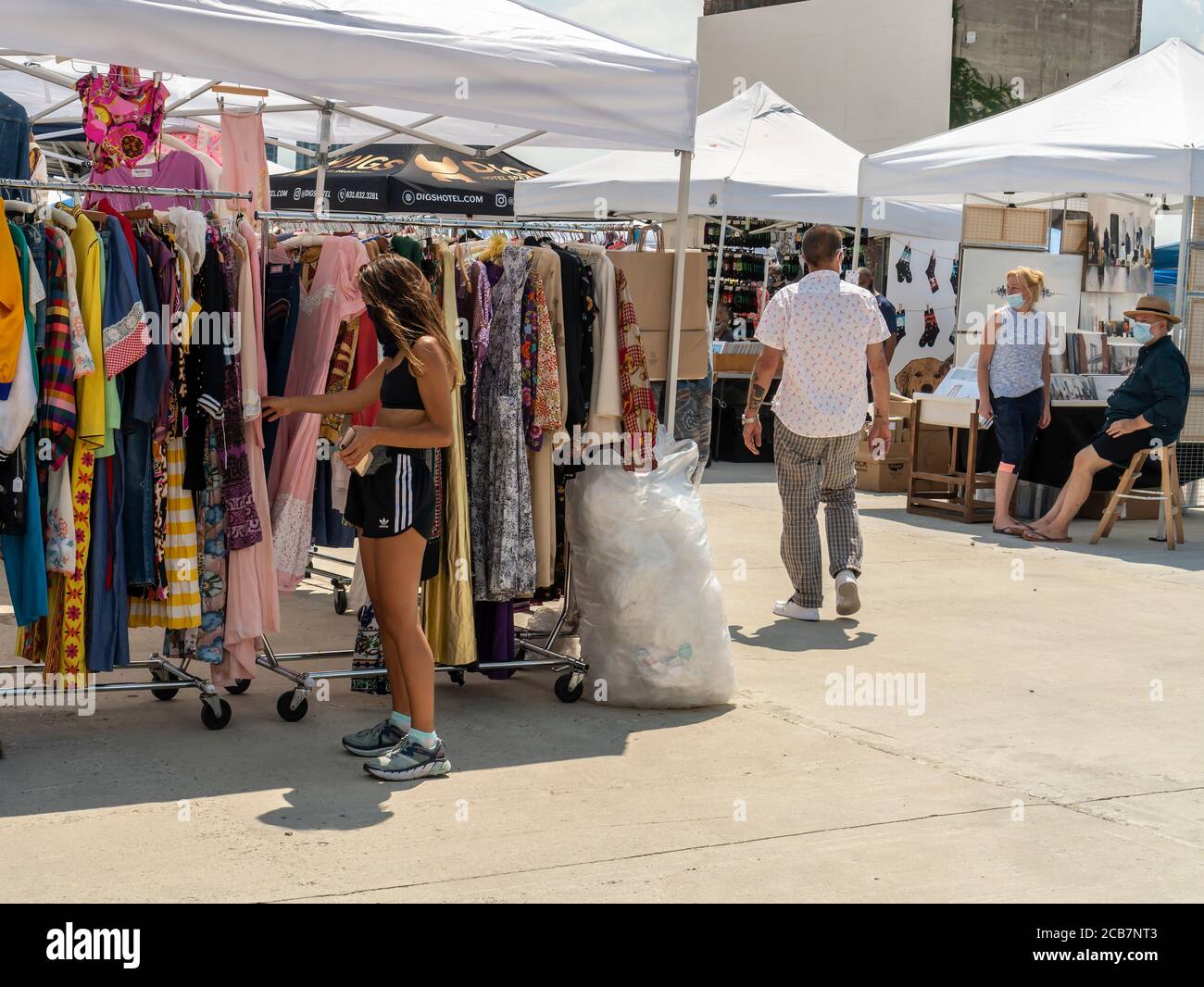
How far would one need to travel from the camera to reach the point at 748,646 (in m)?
6.96

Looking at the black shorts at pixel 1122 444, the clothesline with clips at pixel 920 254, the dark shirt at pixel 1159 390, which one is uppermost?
the clothesline with clips at pixel 920 254

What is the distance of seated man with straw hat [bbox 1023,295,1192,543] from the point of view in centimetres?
998

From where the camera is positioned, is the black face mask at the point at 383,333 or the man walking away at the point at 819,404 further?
the man walking away at the point at 819,404

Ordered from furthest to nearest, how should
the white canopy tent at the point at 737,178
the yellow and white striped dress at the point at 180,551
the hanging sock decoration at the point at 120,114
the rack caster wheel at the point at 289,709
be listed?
the white canopy tent at the point at 737,178
the hanging sock decoration at the point at 120,114
the rack caster wheel at the point at 289,709
the yellow and white striped dress at the point at 180,551

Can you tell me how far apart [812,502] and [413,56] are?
3181 mm

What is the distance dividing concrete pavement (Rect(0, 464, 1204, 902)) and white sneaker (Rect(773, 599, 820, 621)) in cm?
25

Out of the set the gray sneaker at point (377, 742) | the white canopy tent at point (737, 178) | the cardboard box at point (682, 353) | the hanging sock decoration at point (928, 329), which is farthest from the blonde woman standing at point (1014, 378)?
the hanging sock decoration at point (928, 329)

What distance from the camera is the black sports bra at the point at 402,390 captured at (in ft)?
15.3

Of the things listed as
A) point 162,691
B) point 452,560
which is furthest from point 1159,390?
point 162,691

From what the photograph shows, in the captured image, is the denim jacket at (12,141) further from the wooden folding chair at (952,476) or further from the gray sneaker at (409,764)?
the wooden folding chair at (952,476)

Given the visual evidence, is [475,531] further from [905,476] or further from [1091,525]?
[905,476]

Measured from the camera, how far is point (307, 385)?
5406 mm

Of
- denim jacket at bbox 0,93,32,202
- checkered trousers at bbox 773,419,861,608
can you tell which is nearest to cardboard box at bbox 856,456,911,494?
checkered trousers at bbox 773,419,861,608

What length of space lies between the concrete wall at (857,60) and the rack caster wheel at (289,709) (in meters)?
22.5
